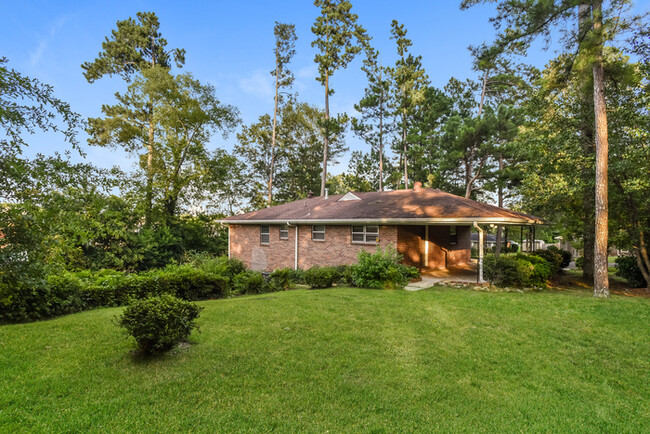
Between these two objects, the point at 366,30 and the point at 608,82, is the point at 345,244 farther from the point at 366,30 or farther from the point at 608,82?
the point at 366,30

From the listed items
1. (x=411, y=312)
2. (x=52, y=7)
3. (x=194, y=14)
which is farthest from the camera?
(x=194, y=14)

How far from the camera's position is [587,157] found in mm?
11102

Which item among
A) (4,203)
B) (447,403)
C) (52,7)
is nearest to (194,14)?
(52,7)

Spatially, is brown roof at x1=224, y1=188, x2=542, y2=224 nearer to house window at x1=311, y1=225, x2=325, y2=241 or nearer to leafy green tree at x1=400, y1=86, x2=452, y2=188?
house window at x1=311, y1=225, x2=325, y2=241

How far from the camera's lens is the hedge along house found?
41.1 feet

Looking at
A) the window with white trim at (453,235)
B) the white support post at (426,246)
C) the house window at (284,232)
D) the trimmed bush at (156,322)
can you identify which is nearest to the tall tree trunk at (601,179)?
the white support post at (426,246)

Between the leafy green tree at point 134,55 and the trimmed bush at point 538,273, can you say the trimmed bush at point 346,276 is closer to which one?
the trimmed bush at point 538,273

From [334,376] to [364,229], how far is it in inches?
410

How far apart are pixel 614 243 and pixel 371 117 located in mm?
19429

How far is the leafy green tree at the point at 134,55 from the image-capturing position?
22.1m

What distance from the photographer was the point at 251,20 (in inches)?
538

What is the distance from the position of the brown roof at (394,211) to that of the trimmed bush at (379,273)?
218cm

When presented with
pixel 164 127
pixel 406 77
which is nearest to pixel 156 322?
pixel 164 127

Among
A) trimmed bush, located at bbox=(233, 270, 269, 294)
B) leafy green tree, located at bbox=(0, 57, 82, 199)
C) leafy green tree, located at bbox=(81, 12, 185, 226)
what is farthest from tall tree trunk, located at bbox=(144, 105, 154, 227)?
leafy green tree, located at bbox=(0, 57, 82, 199)
